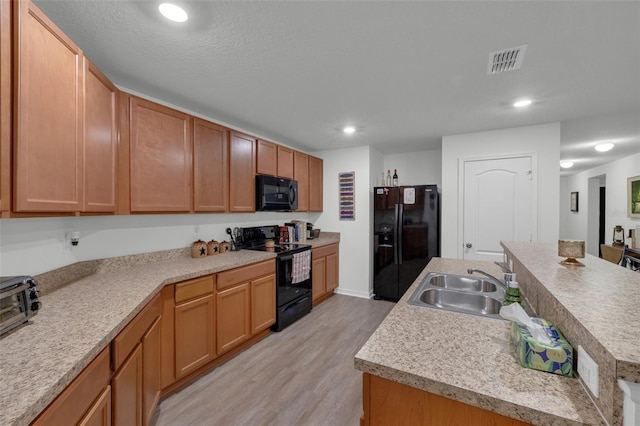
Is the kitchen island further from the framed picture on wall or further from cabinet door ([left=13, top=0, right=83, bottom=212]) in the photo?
the framed picture on wall

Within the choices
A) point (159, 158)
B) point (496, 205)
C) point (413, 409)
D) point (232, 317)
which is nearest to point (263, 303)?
point (232, 317)

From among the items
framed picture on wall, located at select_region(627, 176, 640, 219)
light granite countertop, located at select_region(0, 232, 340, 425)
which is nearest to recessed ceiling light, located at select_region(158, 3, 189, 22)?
light granite countertop, located at select_region(0, 232, 340, 425)

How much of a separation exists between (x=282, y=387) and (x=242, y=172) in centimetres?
205

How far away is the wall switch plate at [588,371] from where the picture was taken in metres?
0.64

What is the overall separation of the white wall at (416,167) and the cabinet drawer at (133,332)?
3497 millimetres

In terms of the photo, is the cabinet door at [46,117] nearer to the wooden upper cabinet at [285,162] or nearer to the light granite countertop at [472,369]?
the light granite countertop at [472,369]

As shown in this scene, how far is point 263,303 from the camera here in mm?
2660

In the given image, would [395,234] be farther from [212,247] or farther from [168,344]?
[168,344]

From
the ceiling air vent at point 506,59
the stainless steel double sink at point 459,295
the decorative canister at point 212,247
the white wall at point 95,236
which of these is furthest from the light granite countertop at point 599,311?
the decorative canister at point 212,247

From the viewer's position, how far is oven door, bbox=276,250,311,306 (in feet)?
9.36

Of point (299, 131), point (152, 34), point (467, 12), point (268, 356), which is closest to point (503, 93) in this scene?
point (467, 12)

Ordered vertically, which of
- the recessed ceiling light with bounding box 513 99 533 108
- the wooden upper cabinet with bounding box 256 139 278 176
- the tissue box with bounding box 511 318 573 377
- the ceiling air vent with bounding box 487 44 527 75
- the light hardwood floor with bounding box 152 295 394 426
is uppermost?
the recessed ceiling light with bounding box 513 99 533 108

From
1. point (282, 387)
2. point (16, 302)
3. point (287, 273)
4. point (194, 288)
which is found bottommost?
point (282, 387)

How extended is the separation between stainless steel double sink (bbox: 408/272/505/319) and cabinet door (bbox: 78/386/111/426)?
1.40m
